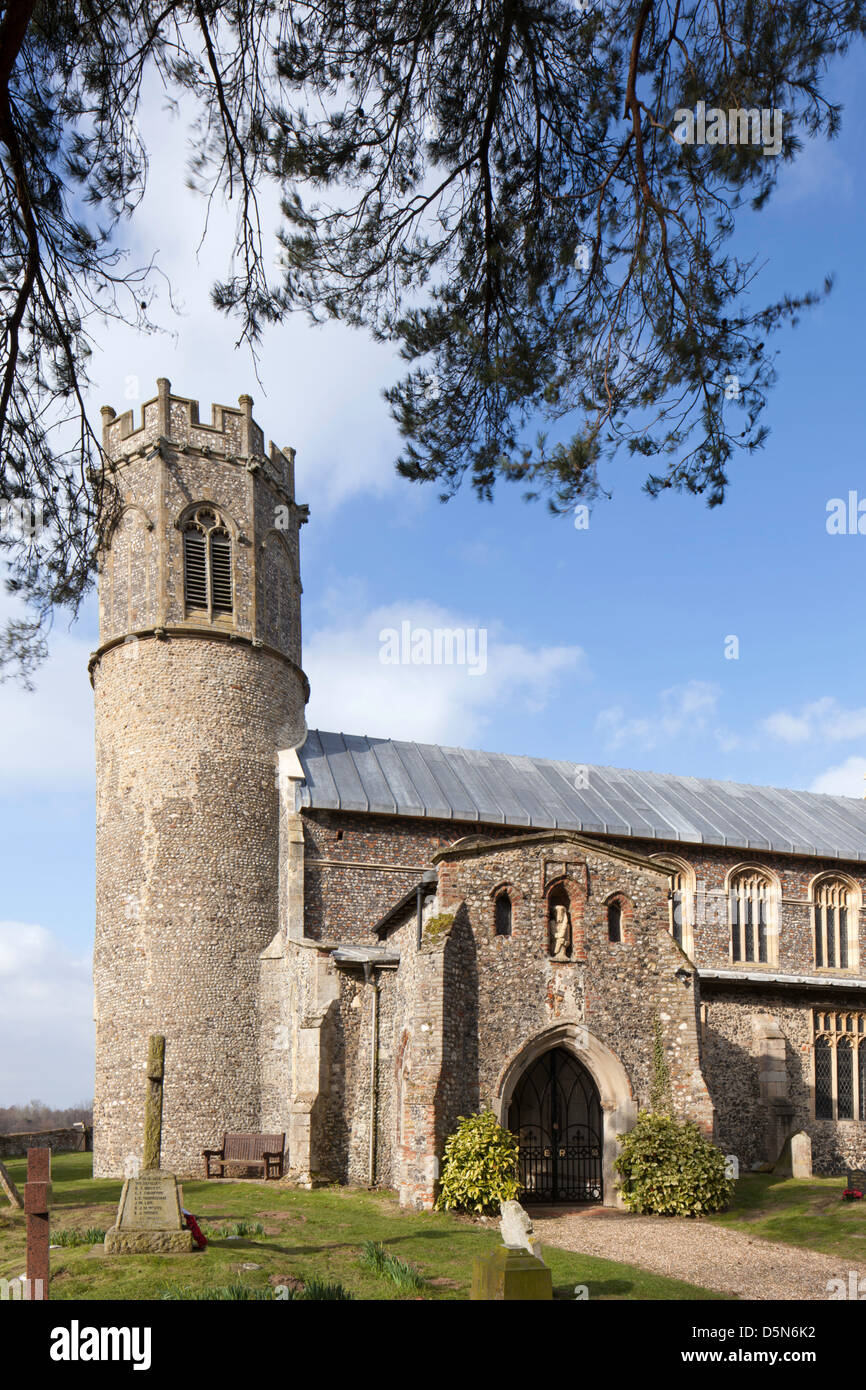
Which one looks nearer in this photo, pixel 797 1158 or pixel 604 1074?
pixel 604 1074

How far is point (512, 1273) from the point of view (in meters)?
9.88

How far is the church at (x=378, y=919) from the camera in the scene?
19.3m

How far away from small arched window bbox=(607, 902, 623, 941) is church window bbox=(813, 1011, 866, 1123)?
898 centimetres

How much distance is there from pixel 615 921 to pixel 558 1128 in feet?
12.3

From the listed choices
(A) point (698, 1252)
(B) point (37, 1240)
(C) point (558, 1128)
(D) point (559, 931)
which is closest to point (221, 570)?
(D) point (559, 931)

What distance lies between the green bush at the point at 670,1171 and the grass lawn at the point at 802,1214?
16.9 inches

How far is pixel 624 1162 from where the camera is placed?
61.3 ft

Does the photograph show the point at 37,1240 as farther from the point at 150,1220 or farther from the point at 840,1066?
the point at 840,1066

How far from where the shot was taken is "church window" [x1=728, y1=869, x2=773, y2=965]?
29.2m

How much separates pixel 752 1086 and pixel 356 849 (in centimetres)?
1015

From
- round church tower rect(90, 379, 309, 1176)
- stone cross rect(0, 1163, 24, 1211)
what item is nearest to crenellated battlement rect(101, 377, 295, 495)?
round church tower rect(90, 379, 309, 1176)

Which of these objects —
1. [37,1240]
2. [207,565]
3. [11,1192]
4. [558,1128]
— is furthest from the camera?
[207,565]

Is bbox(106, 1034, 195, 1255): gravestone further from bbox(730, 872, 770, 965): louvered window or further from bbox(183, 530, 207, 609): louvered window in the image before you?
bbox(730, 872, 770, 965): louvered window
